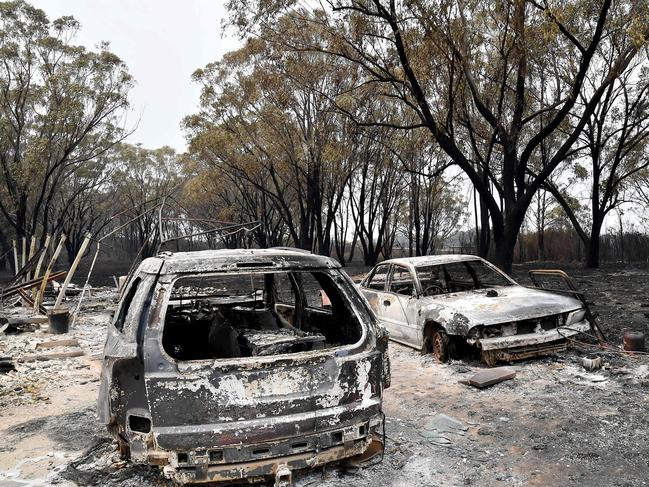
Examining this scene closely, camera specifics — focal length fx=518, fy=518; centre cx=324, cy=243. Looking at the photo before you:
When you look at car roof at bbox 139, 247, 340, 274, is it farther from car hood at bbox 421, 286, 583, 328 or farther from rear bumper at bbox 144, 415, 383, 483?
car hood at bbox 421, 286, 583, 328

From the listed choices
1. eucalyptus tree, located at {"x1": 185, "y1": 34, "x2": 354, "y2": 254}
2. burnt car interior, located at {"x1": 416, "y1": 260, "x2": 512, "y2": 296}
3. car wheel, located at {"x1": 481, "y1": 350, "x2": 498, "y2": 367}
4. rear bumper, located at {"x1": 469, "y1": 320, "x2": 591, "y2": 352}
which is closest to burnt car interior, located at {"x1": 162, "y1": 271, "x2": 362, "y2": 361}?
rear bumper, located at {"x1": 469, "y1": 320, "x2": 591, "y2": 352}

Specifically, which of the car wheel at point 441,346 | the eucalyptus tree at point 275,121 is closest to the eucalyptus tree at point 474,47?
the eucalyptus tree at point 275,121

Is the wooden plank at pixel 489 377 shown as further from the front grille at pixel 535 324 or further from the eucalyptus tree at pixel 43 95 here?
the eucalyptus tree at pixel 43 95

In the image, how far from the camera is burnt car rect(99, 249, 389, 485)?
2.96 meters

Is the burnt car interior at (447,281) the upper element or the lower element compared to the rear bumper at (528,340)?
upper

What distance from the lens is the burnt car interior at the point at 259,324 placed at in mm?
3787

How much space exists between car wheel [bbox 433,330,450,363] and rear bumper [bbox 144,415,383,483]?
3.73 metres

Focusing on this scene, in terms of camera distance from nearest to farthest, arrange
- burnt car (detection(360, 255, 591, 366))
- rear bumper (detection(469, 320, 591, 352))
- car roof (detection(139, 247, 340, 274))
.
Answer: car roof (detection(139, 247, 340, 274))
rear bumper (detection(469, 320, 591, 352))
burnt car (detection(360, 255, 591, 366))

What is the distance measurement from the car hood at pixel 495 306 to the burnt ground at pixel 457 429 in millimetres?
612

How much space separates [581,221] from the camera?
116 ft

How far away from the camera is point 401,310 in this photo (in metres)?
7.68

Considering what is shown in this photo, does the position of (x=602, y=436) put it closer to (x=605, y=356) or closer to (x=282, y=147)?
(x=605, y=356)

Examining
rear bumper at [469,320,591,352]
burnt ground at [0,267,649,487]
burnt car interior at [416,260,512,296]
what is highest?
burnt car interior at [416,260,512,296]

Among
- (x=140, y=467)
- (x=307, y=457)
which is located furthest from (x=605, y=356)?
(x=140, y=467)
